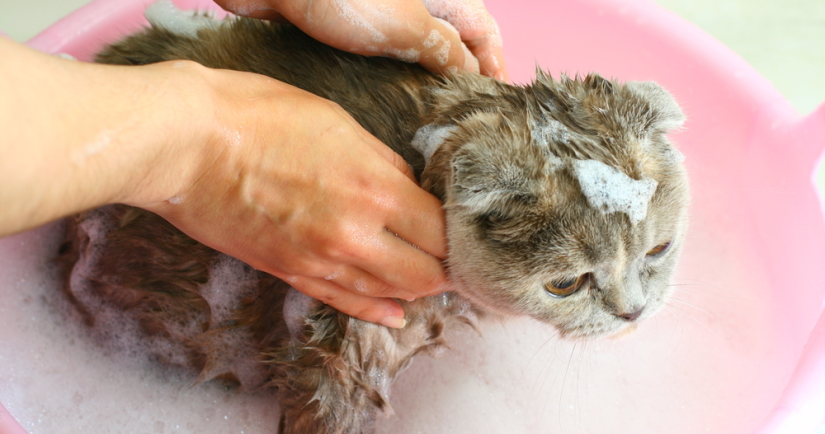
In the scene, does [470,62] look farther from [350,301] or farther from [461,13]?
[350,301]

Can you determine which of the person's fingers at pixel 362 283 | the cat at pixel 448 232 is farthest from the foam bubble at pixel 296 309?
the person's fingers at pixel 362 283

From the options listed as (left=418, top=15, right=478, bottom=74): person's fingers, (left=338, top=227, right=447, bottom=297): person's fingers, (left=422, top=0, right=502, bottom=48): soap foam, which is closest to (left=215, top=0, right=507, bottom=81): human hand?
(left=418, top=15, right=478, bottom=74): person's fingers

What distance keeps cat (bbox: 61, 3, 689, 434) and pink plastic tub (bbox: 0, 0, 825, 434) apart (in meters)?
0.24

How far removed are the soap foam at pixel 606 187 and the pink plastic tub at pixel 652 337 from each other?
1.83 ft

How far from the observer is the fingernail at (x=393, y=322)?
1310 mm

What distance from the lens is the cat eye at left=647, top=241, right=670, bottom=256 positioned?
1262 millimetres

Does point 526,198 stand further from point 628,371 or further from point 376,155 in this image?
point 628,371

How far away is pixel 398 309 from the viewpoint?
1.33 meters

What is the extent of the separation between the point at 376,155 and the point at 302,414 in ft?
2.04

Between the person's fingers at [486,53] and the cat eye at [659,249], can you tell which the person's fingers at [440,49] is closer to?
the person's fingers at [486,53]

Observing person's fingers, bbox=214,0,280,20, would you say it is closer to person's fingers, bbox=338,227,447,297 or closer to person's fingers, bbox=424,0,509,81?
person's fingers, bbox=424,0,509,81

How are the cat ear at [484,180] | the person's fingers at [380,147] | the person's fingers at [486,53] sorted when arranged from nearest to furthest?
1. the cat ear at [484,180]
2. the person's fingers at [380,147]
3. the person's fingers at [486,53]

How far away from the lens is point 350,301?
1266mm

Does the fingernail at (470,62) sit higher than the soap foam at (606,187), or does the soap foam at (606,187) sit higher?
the soap foam at (606,187)
